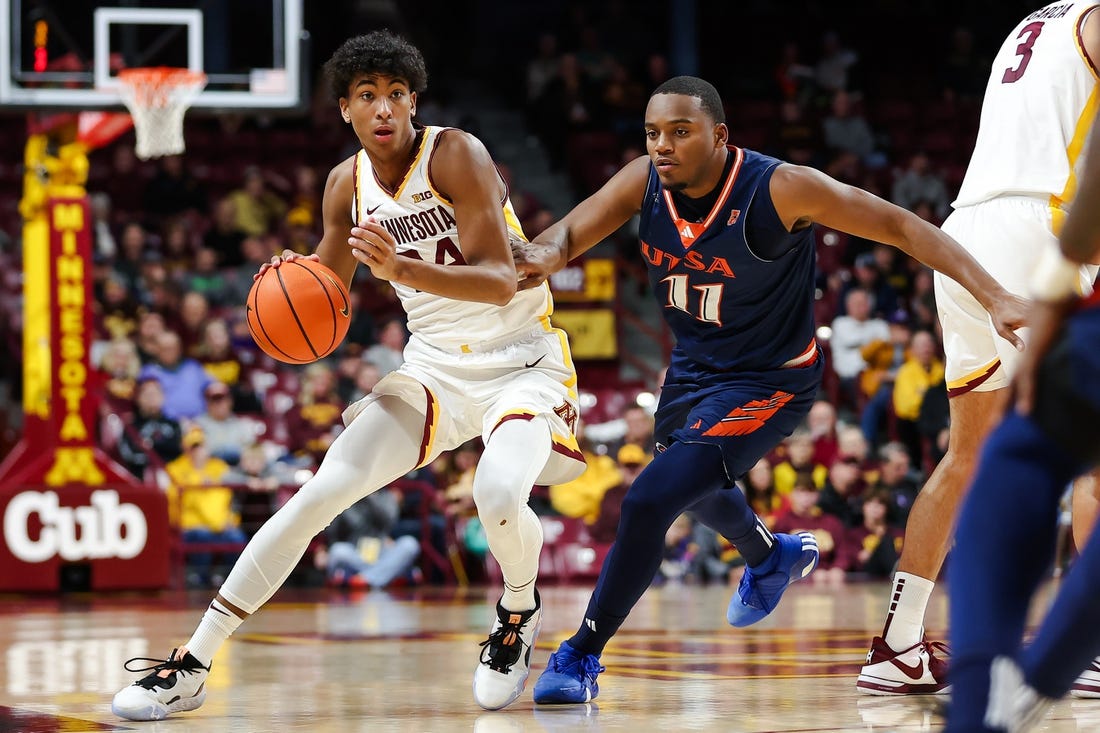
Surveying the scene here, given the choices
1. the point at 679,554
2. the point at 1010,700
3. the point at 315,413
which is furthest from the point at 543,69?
the point at 1010,700

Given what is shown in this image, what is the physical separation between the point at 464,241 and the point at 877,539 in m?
6.93

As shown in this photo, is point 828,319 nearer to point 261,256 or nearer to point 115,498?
point 261,256

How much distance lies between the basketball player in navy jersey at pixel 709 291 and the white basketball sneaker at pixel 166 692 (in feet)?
3.35

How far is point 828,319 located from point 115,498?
675cm

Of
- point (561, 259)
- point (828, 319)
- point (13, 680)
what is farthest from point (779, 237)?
point (828, 319)

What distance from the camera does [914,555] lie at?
4688 mm

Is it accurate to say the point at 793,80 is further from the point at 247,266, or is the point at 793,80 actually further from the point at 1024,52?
the point at 1024,52

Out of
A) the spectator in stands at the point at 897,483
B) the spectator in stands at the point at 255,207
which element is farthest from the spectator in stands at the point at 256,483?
the spectator in stands at the point at 897,483

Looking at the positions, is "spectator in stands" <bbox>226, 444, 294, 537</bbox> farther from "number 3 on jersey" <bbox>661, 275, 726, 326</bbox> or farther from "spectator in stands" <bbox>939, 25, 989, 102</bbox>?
"spectator in stands" <bbox>939, 25, 989, 102</bbox>

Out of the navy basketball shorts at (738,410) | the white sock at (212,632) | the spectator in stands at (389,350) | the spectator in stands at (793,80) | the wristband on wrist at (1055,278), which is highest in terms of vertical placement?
the spectator in stands at (793,80)

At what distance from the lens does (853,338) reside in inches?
494

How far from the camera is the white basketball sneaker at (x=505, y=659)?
4328mm

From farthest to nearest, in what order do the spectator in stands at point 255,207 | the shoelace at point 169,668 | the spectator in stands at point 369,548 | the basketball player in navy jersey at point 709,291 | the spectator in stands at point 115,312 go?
the spectator in stands at point 255,207, the spectator in stands at point 115,312, the spectator in stands at point 369,548, the basketball player in navy jersey at point 709,291, the shoelace at point 169,668

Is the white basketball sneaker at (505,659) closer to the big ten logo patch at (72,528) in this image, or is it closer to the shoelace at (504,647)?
the shoelace at (504,647)
